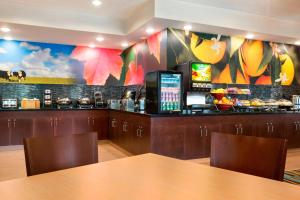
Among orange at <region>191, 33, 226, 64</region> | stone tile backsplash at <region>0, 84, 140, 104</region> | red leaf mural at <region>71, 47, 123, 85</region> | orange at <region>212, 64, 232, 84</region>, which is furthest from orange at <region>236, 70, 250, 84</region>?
red leaf mural at <region>71, 47, 123, 85</region>

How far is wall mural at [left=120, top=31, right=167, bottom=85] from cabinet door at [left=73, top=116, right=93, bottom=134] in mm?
1591

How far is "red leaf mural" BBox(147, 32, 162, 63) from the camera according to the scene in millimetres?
5747

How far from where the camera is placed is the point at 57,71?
23.0 feet

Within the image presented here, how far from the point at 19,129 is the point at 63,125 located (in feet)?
3.21

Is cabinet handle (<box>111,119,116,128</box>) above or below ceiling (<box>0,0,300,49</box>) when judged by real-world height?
below

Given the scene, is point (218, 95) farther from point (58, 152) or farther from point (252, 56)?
point (58, 152)

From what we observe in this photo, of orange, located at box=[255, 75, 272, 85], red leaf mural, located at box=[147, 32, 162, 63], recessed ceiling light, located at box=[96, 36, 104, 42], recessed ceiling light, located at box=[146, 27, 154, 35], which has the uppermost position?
recessed ceiling light, located at box=[146, 27, 154, 35]

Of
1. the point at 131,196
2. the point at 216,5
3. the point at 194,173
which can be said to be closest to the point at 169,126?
the point at 216,5

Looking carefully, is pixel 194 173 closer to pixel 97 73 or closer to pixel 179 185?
pixel 179 185

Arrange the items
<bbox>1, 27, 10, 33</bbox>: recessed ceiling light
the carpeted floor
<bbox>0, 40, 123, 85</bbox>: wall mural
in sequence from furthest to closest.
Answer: <bbox>0, 40, 123, 85</bbox>: wall mural → <bbox>1, 27, 10, 33</bbox>: recessed ceiling light → the carpeted floor

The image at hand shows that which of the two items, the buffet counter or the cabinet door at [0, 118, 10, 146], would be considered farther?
the cabinet door at [0, 118, 10, 146]

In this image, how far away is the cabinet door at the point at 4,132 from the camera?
228 inches

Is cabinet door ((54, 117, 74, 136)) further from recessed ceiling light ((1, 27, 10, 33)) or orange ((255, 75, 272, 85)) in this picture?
orange ((255, 75, 272, 85))

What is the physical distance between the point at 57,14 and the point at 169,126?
11.1 feet
